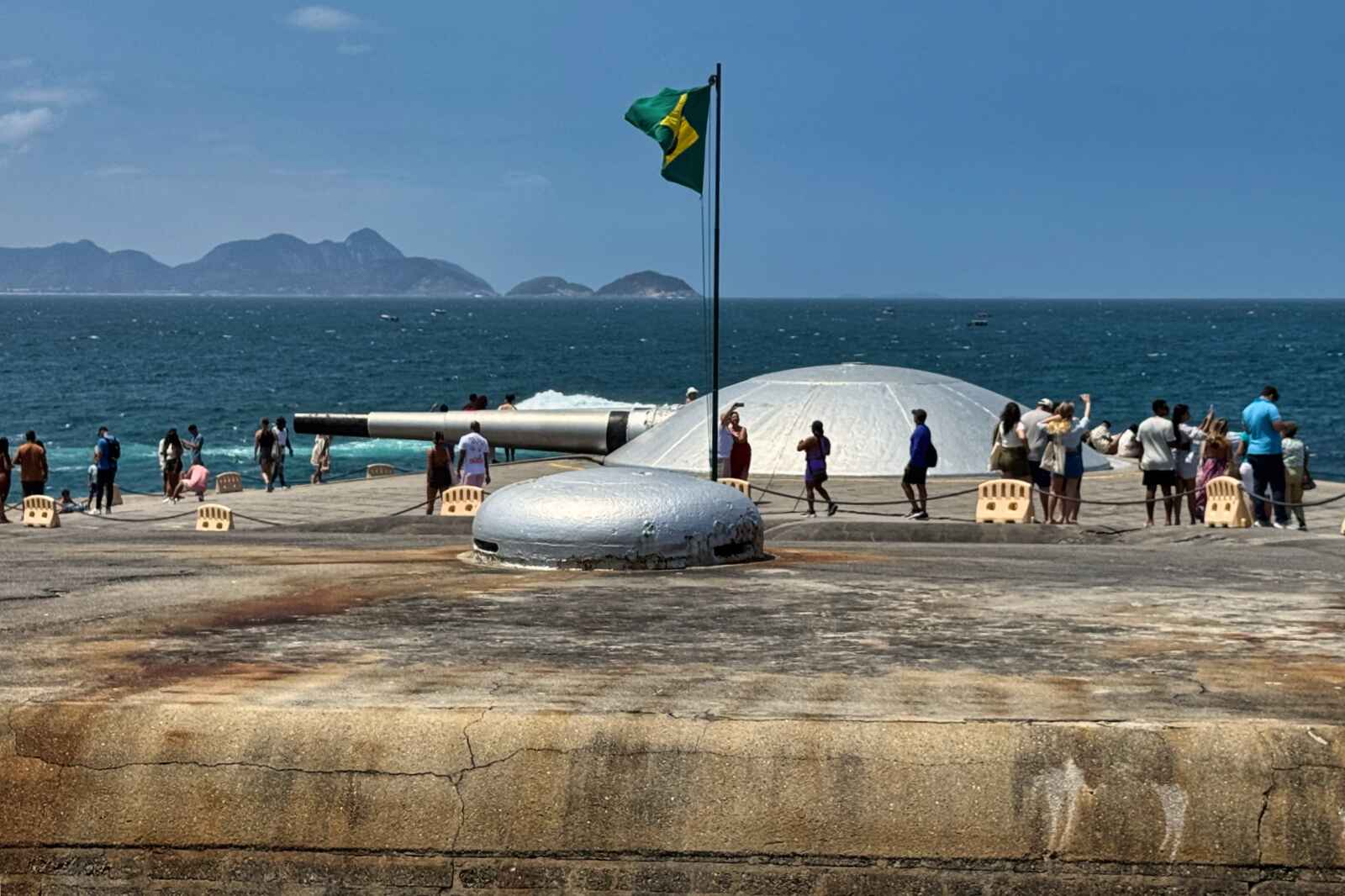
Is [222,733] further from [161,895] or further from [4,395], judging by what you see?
[4,395]

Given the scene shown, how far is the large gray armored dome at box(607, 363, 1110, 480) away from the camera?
25.3 metres

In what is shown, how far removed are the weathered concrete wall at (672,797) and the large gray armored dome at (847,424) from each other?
61.4 ft

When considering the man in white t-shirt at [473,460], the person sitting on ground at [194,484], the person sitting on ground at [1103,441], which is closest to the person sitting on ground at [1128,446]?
the person sitting on ground at [1103,441]

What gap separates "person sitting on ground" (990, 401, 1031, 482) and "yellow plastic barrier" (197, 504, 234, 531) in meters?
8.76

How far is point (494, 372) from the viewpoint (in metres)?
109

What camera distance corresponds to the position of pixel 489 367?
114 meters

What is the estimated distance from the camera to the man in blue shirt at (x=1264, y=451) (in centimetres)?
1688

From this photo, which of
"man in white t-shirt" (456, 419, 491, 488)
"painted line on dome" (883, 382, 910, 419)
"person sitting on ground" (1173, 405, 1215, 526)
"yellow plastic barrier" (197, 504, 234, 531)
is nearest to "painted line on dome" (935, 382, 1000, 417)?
"painted line on dome" (883, 382, 910, 419)

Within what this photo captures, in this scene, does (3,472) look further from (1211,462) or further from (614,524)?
(1211,462)

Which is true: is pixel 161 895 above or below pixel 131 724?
below

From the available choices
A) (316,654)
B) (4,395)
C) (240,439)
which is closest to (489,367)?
(4,395)

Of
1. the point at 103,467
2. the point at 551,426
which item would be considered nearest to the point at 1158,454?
the point at 551,426

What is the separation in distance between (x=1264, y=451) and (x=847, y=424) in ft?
31.8

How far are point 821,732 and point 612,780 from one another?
787 mm
